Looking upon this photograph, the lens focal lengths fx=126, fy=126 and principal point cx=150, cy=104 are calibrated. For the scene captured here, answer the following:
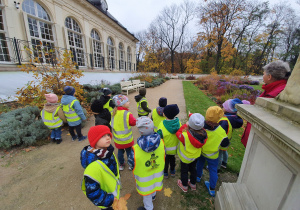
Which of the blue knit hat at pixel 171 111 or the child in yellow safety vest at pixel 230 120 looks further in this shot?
the child in yellow safety vest at pixel 230 120

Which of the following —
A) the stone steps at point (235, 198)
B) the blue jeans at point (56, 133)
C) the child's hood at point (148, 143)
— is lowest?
the blue jeans at point (56, 133)

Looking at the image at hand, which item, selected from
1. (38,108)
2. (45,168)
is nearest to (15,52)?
(38,108)

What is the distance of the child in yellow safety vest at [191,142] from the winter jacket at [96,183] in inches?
41.0

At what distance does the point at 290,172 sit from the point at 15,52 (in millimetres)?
10542

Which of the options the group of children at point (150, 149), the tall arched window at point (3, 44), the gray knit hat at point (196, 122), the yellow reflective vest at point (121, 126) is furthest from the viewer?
the tall arched window at point (3, 44)

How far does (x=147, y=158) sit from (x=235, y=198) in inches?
45.8

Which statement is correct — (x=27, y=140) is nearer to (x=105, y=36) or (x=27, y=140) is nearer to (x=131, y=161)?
(x=131, y=161)

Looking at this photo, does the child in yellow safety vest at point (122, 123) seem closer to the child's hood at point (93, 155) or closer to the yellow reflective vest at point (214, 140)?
the child's hood at point (93, 155)

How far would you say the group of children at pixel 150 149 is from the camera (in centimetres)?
136

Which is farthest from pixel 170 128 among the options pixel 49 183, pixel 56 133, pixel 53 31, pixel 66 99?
pixel 53 31

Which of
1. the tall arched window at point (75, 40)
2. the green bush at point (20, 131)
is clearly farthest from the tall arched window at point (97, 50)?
the green bush at point (20, 131)

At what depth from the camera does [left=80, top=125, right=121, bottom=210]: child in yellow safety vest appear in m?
1.23

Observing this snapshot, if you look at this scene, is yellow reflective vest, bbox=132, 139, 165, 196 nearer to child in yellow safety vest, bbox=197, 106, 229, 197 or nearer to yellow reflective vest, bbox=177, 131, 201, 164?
yellow reflective vest, bbox=177, 131, 201, 164

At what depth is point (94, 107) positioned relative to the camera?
265 cm
